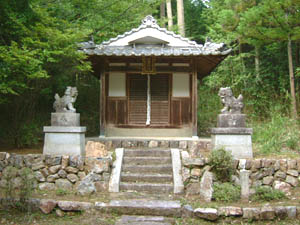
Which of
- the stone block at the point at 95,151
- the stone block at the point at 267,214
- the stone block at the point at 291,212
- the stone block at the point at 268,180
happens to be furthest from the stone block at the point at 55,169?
the stone block at the point at 291,212

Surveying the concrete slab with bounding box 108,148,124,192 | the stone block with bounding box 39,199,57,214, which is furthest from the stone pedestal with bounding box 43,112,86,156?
the stone block with bounding box 39,199,57,214

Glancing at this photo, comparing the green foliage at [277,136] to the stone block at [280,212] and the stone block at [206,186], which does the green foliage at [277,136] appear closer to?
the stone block at [206,186]

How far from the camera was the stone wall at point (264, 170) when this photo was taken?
7.18 m

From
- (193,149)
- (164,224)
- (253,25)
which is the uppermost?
(253,25)

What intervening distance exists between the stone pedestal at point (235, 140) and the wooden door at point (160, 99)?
11.3ft

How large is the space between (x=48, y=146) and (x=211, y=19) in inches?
616

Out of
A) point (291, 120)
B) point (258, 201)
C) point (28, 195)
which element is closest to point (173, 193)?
point (258, 201)

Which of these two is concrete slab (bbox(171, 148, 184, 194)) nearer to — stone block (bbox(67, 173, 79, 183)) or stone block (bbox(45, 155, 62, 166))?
stone block (bbox(67, 173, 79, 183))

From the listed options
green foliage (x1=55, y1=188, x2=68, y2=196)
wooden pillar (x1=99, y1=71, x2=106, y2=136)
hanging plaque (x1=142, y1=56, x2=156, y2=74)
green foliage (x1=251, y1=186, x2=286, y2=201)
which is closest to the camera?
green foliage (x1=251, y1=186, x2=286, y2=201)

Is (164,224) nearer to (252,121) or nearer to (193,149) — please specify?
(193,149)

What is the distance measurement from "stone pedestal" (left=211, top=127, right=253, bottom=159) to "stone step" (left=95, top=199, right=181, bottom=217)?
8.15 feet

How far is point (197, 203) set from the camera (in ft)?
20.2

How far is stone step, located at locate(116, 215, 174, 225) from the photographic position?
5.38 metres

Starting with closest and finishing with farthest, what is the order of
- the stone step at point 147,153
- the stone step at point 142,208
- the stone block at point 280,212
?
the stone block at point 280,212 → the stone step at point 142,208 → the stone step at point 147,153
